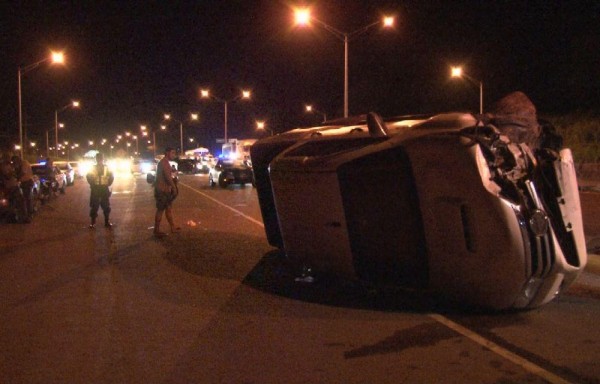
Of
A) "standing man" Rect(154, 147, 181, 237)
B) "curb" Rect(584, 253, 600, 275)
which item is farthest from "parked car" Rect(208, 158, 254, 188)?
"curb" Rect(584, 253, 600, 275)

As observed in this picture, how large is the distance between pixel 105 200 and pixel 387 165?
1069 cm

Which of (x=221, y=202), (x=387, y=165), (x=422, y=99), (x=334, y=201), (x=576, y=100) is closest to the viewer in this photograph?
(x=387, y=165)

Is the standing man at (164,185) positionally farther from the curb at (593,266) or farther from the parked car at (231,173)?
the parked car at (231,173)

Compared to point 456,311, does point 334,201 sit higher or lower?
higher

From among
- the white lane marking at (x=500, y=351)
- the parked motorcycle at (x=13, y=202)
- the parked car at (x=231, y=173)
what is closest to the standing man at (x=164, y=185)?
the parked motorcycle at (x=13, y=202)

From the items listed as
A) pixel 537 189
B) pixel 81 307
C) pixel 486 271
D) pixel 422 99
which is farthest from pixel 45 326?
pixel 422 99

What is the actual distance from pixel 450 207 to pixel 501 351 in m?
1.39

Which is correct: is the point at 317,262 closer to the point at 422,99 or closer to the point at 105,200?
the point at 105,200

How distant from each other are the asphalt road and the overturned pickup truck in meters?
0.48

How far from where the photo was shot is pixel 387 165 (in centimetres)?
751

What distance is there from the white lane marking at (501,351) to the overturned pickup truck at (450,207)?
278 mm

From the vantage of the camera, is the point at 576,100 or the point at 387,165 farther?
the point at 576,100

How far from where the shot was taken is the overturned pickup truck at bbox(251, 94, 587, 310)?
22.2 feet

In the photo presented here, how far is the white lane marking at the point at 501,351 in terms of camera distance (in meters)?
5.75
